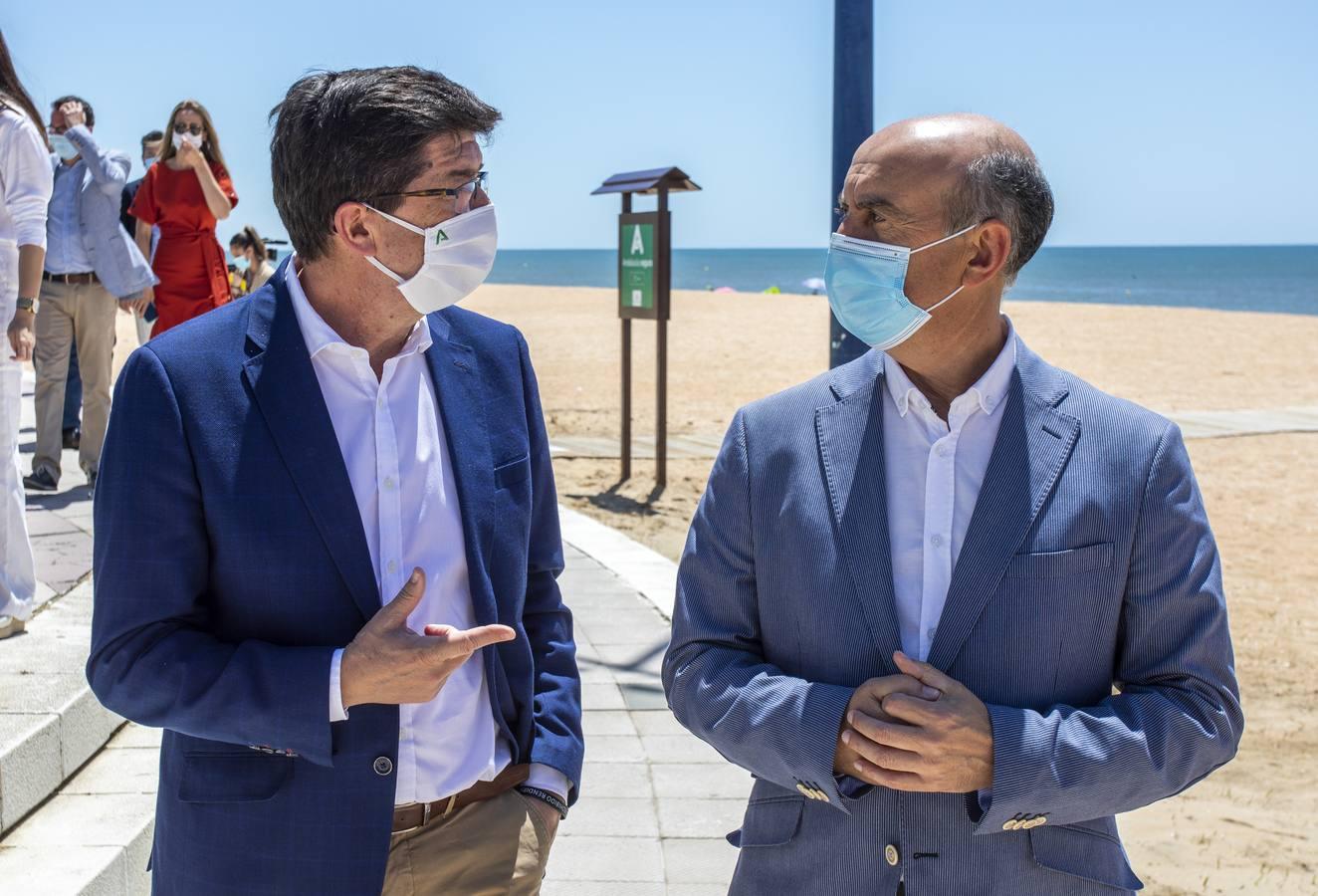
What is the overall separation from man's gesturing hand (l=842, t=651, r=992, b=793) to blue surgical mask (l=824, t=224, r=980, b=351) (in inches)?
22.3

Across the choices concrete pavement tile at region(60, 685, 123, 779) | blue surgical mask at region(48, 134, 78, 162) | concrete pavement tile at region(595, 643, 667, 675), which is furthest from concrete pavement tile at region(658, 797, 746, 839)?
blue surgical mask at region(48, 134, 78, 162)

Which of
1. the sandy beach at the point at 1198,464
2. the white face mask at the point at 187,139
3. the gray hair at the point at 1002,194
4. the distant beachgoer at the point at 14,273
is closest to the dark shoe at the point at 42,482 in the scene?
the white face mask at the point at 187,139

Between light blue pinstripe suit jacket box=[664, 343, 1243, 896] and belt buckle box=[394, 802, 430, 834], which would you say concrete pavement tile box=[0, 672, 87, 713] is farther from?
light blue pinstripe suit jacket box=[664, 343, 1243, 896]

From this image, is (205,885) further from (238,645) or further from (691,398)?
(691,398)

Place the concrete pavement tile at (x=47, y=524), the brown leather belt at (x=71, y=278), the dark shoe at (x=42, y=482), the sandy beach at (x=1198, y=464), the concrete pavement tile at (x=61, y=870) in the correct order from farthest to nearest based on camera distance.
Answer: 1. the brown leather belt at (x=71, y=278)
2. the dark shoe at (x=42, y=482)
3. the concrete pavement tile at (x=47, y=524)
4. the sandy beach at (x=1198, y=464)
5. the concrete pavement tile at (x=61, y=870)

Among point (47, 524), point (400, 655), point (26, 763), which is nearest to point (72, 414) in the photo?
point (47, 524)

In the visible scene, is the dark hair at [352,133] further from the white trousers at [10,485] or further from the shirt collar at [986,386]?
the white trousers at [10,485]

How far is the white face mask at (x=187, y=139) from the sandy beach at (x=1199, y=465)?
139 inches

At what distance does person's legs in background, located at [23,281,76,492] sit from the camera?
279 inches

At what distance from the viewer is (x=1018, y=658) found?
1.84m

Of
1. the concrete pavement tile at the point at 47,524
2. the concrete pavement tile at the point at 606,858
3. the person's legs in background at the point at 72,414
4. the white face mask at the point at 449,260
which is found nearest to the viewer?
the white face mask at the point at 449,260

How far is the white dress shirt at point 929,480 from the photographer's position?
1908 mm

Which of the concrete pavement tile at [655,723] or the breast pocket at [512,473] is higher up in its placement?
the breast pocket at [512,473]

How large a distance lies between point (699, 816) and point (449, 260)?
249 centimetres
